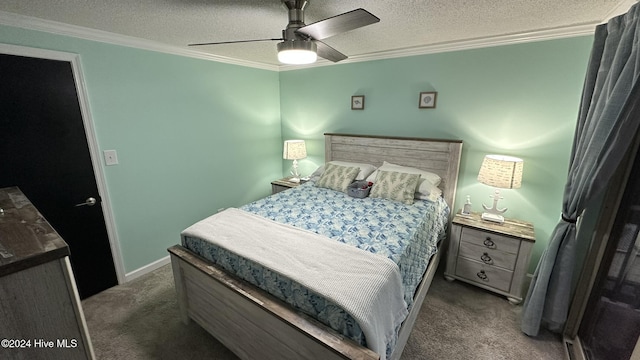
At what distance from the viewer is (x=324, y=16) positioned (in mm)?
1782

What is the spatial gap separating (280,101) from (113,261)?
2.83 meters

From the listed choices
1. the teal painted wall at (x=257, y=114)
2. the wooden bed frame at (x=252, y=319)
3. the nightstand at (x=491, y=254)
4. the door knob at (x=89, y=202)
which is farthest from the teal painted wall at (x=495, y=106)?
the door knob at (x=89, y=202)

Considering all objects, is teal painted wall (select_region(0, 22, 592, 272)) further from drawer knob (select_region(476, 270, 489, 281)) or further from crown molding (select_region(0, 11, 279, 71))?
drawer knob (select_region(476, 270, 489, 281))

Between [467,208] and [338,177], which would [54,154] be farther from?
[467,208]

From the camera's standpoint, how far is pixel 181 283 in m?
1.84

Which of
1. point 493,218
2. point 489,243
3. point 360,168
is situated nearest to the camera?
point 489,243

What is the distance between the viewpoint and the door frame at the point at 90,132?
1.78 metres

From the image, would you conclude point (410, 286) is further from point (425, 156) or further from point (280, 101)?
point (280, 101)

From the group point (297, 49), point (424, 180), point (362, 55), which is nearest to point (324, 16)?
point (297, 49)

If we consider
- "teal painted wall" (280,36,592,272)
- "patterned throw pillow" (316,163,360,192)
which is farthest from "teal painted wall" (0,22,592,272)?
"patterned throw pillow" (316,163,360,192)

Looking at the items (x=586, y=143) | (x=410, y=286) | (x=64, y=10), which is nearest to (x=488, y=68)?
(x=586, y=143)

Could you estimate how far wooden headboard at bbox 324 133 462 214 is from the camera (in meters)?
2.61

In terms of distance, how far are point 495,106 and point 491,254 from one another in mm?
1371

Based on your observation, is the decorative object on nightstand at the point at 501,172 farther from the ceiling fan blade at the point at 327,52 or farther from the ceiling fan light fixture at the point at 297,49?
the ceiling fan light fixture at the point at 297,49
